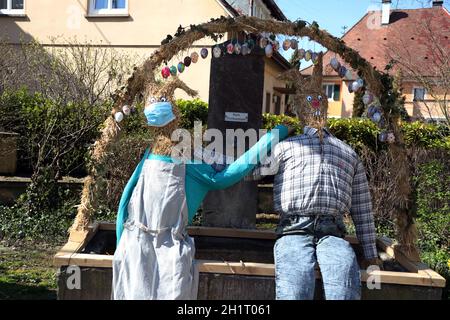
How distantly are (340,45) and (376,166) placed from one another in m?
3.26

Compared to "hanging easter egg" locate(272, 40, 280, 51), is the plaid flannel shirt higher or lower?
lower

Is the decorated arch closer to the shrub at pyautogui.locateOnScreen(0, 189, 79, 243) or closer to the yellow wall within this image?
the shrub at pyautogui.locateOnScreen(0, 189, 79, 243)

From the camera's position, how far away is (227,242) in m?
3.49

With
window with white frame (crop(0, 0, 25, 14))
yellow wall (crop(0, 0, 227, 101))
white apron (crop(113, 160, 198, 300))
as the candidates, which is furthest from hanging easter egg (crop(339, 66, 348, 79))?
window with white frame (crop(0, 0, 25, 14))

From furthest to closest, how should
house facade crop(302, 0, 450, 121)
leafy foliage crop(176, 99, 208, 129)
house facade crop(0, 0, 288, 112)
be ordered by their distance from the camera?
house facade crop(0, 0, 288, 112), leafy foliage crop(176, 99, 208, 129), house facade crop(302, 0, 450, 121)

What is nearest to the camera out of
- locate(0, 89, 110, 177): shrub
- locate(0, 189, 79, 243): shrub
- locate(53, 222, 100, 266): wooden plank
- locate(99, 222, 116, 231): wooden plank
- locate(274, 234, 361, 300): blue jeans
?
locate(274, 234, 361, 300): blue jeans

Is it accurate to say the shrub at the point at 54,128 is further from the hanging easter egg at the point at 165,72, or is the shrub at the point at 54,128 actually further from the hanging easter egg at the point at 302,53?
the hanging easter egg at the point at 302,53

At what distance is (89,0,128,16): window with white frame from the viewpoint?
39.0 ft

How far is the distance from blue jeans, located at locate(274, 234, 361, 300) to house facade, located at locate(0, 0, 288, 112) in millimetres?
8546

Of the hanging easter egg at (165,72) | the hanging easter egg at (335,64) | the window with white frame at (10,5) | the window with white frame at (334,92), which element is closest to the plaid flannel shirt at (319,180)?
the hanging easter egg at (335,64)

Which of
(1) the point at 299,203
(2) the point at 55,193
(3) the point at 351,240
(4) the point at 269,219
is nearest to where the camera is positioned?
(1) the point at 299,203

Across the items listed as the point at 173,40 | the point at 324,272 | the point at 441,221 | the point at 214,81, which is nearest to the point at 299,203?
the point at 324,272

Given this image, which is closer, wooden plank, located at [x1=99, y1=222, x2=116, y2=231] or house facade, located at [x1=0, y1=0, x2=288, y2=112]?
wooden plank, located at [x1=99, y1=222, x2=116, y2=231]
